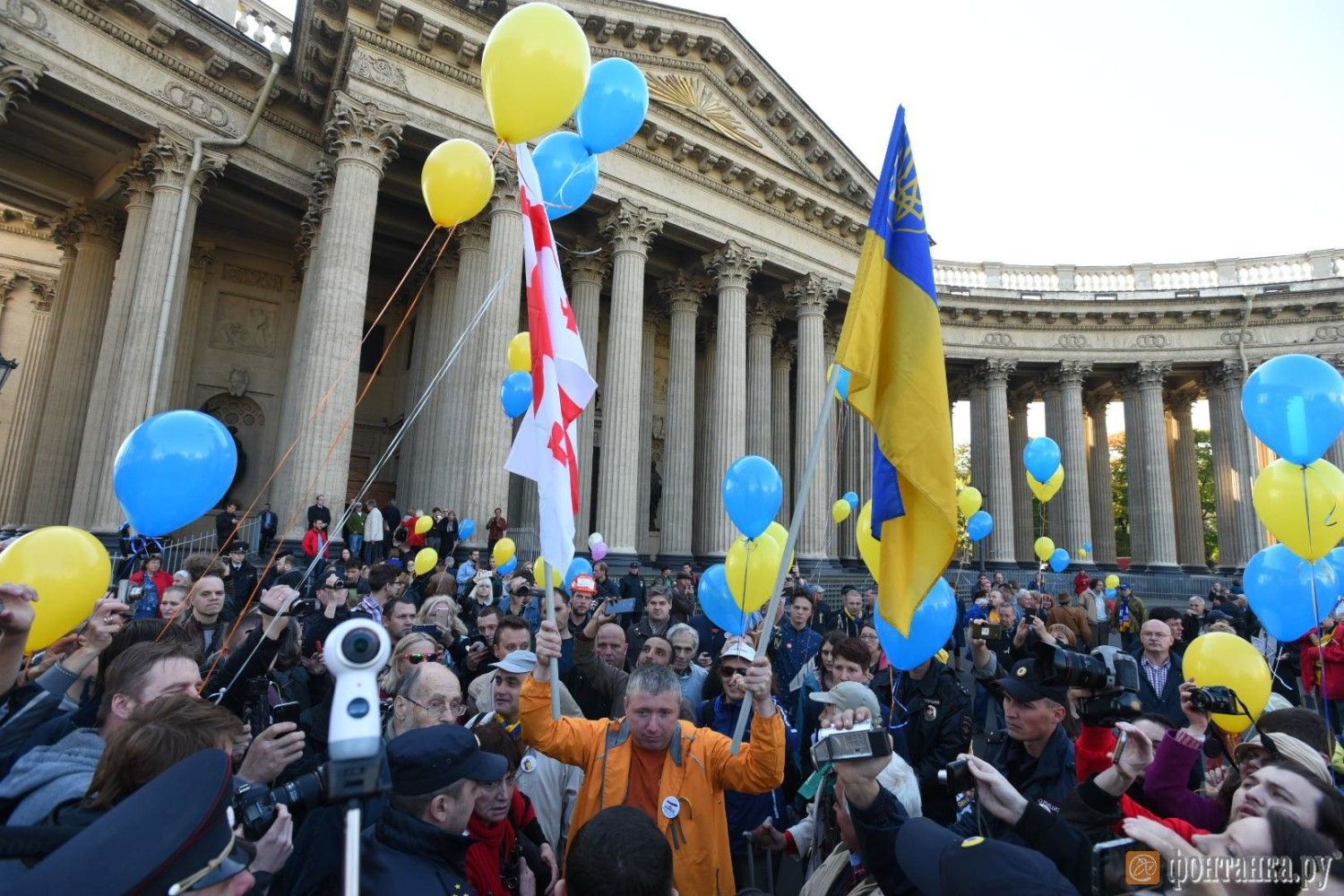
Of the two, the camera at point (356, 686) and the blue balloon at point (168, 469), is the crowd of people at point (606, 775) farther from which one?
the blue balloon at point (168, 469)

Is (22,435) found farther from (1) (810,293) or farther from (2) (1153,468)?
(2) (1153,468)

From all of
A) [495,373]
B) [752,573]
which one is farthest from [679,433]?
[752,573]

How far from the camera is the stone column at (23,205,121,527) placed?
16.6 meters

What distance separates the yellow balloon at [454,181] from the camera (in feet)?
20.4

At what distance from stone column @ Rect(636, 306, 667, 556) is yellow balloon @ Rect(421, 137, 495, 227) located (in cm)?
1467

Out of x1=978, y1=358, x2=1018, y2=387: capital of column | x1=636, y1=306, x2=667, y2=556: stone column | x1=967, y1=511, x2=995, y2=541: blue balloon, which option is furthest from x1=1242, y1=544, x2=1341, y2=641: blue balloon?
x1=978, y1=358, x2=1018, y2=387: capital of column

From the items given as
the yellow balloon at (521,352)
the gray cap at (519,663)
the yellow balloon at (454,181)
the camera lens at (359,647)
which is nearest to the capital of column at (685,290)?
the yellow balloon at (521,352)

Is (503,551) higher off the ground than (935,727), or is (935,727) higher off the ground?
(503,551)

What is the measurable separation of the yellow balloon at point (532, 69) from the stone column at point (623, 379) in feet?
41.8

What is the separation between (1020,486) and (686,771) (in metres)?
33.1

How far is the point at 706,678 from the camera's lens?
5.68 m

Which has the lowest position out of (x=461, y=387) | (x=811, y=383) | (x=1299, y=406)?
(x=1299, y=406)

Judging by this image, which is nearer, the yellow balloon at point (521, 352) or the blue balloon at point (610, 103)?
the blue balloon at point (610, 103)

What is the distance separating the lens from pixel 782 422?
80.3ft
